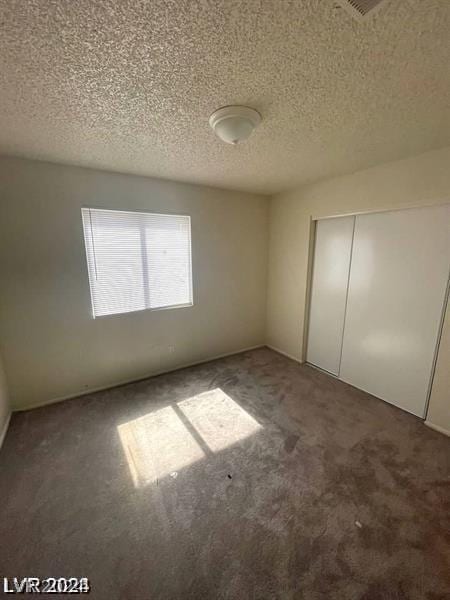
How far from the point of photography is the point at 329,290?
310 cm

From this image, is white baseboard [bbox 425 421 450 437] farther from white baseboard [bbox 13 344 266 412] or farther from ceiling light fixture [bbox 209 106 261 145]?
ceiling light fixture [bbox 209 106 261 145]

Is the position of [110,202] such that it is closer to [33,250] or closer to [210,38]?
[33,250]

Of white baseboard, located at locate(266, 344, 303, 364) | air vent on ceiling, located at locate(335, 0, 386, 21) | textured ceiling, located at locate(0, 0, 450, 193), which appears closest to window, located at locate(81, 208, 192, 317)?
textured ceiling, located at locate(0, 0, 450, 193)

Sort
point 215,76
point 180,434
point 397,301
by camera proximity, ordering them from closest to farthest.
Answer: point 215,76
point 180,434
point 397,301

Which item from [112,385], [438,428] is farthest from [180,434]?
[438,428]

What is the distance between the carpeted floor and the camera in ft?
3.94

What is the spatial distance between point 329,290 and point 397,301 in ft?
2.57

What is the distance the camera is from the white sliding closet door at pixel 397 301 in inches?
85.6

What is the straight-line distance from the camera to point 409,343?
2395 millimetres

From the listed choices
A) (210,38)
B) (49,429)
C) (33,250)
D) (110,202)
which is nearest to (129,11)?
(210,38)

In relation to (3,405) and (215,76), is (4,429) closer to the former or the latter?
(3,405)

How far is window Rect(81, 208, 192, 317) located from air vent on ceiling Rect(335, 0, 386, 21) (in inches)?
93.5

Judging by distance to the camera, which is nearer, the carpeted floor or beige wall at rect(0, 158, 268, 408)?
the carpeted floor

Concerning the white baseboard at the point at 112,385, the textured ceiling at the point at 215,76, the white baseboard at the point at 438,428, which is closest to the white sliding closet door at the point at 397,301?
the white baseboard at the point at 438,428
